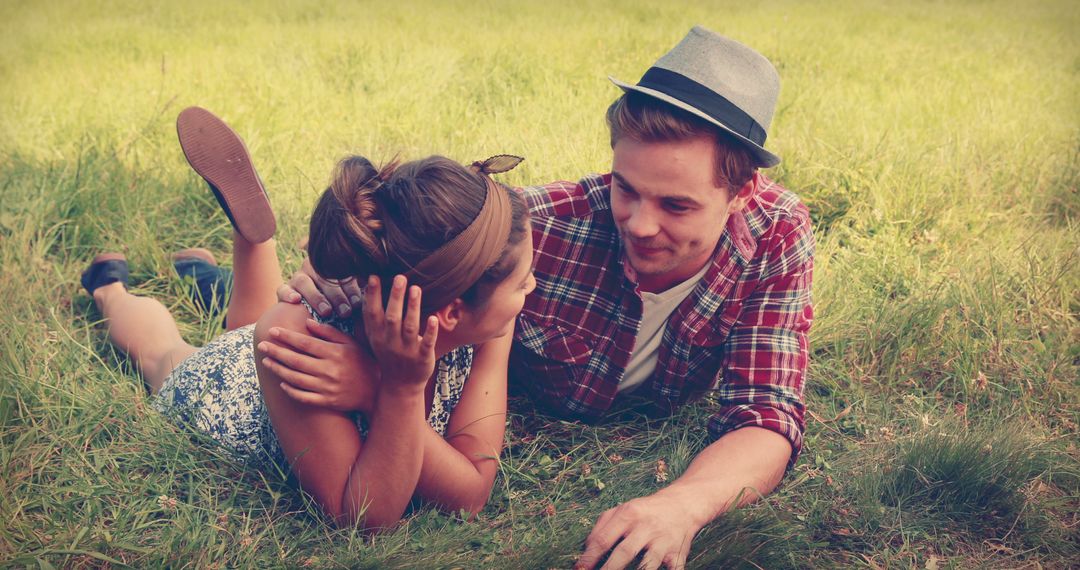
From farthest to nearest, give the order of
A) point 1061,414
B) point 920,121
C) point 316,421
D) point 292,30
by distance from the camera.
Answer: point 292,30 → point 920,121 → point 1061,414 → point 316,421

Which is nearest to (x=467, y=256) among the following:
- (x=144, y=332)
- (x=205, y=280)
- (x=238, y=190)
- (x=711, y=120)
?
(x=711, y=120)

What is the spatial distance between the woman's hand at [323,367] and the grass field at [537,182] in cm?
37

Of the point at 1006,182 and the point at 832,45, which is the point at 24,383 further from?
the point at 832,45

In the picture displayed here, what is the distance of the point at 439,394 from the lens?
248 centimetres

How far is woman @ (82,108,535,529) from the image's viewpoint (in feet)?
6.26

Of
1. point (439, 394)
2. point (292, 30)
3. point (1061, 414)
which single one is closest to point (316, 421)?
point (439, 394)

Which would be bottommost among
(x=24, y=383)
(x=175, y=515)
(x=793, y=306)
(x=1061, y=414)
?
(x=1061, y=414)

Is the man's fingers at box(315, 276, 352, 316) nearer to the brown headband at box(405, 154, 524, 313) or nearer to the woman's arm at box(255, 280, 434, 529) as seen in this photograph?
the woman's arm at box(255, 280, 434, 529)

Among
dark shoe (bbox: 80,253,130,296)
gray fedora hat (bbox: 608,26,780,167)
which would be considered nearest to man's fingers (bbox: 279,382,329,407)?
gray fedora hat (bbox: 608,26,780,167)

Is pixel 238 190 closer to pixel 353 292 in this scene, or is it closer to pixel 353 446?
pixel 353 292

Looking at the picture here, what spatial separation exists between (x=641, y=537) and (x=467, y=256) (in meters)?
0.78

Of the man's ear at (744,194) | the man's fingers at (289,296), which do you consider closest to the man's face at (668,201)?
the man's ear at (744,194)

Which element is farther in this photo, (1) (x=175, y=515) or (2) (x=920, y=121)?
(2) (x=920, y=121)

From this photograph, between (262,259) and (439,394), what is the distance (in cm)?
97
